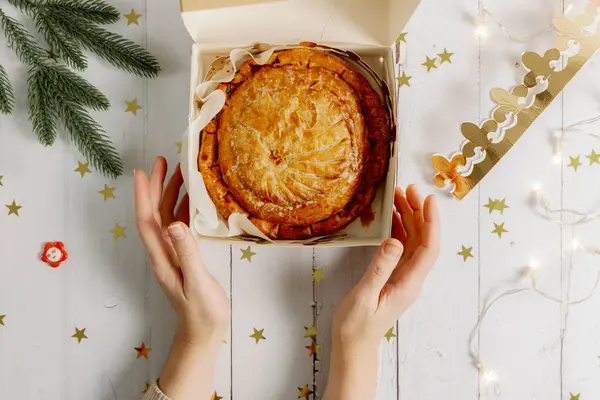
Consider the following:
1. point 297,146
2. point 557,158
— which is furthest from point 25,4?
point 557,158

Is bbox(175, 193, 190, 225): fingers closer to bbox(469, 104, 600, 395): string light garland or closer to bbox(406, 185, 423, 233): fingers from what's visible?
bbox(406, 185, 423, 233): fingers

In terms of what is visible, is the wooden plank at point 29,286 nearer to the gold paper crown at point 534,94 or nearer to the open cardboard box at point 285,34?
the open cardboard box at point 285,34

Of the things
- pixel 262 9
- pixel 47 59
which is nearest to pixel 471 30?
pixel 262 9

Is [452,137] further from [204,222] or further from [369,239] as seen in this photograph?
[204,222]

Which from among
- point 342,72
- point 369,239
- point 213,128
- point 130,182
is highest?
point 342,72

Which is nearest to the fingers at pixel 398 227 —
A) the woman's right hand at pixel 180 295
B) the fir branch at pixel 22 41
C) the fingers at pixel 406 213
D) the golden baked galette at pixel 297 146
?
the fingers at pixel 406 213

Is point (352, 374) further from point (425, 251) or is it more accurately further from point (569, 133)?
point (569, 133)
